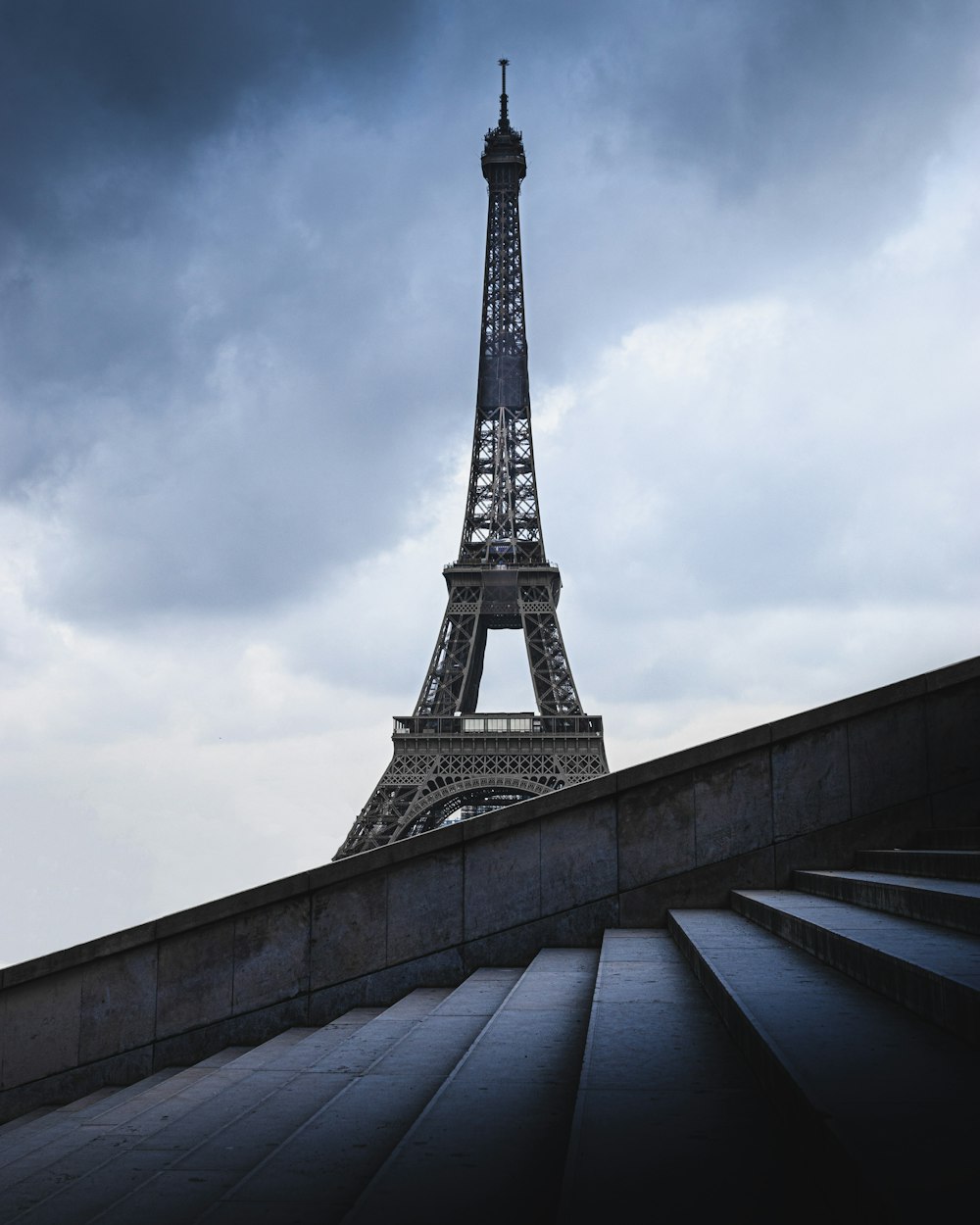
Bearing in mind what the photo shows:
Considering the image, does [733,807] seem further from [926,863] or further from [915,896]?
[915,896]

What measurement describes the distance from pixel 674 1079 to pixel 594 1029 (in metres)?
0.91

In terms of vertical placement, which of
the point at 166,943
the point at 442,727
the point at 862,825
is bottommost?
the point at 166,943

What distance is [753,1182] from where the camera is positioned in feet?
9.18

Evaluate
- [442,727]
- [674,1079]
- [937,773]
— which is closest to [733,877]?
[937,773]

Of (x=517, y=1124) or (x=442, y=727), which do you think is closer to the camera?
(x=517, y=1124)

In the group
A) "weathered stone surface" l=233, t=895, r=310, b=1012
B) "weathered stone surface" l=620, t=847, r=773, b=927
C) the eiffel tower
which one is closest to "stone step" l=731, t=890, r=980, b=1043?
"weathered stone surface" l=620, t=847, r=773, b=927

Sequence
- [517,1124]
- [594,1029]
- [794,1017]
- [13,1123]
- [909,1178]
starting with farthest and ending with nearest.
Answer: [13,1123]
[594,1029]
[794,1017]
[517,1124]
[909,1178]

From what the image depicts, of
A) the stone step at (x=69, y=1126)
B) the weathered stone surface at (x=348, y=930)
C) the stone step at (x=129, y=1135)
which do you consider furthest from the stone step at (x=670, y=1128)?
the weathered stone surface at (x=348, y=930)

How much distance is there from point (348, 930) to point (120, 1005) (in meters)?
2.24

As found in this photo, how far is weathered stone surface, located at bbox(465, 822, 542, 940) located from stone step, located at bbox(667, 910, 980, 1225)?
4.20m

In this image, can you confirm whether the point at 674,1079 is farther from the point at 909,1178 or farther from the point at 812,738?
the point at 812,738

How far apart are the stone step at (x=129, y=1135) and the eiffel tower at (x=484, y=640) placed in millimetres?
30948

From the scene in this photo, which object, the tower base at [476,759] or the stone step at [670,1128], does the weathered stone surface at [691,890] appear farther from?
the tower base at [476,759]

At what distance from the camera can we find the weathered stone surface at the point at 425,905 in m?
9.34
